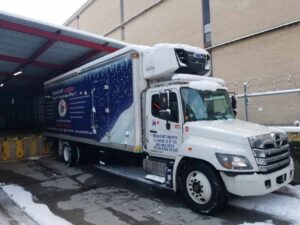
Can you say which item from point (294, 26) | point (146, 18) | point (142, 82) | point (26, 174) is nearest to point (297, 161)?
point (142, 82)

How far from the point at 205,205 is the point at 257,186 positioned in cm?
113

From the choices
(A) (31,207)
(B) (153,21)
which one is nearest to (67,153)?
(A) (31,207)

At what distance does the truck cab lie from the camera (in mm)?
5719

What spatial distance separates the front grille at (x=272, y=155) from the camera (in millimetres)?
5684

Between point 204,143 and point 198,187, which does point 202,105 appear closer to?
point 204,143

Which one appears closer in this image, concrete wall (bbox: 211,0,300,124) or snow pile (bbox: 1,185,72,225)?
snow pile (bbox: 1,185,72,225)

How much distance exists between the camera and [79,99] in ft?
36.0

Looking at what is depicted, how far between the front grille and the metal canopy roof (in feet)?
26.3

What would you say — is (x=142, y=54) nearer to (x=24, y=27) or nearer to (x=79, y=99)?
(x=79, y=99)

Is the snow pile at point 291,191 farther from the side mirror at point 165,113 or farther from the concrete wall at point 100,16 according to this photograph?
the concrete wall at point 100,16

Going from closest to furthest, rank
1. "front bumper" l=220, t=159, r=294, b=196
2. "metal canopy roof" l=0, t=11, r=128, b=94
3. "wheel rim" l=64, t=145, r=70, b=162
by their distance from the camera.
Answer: "front bumper" l=220, t=159, r=294, b=196 → "metal canopy roof" l=0, t=11, r=128, b=94 → "wheel rim" l=64, t=145, r=70, b=162

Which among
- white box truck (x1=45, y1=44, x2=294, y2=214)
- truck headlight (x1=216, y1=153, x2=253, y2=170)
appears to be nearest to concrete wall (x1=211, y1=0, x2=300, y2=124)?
white box truck (x1=45, y1=44, x2=294, y2=214)

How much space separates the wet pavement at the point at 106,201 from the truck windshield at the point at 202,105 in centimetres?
195

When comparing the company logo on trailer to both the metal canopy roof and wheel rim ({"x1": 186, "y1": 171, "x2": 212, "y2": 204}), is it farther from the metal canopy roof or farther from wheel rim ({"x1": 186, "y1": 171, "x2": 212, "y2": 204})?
wheel rim ({"x1": 186, "y1": 171, "x2": 212, "y2": 204})
